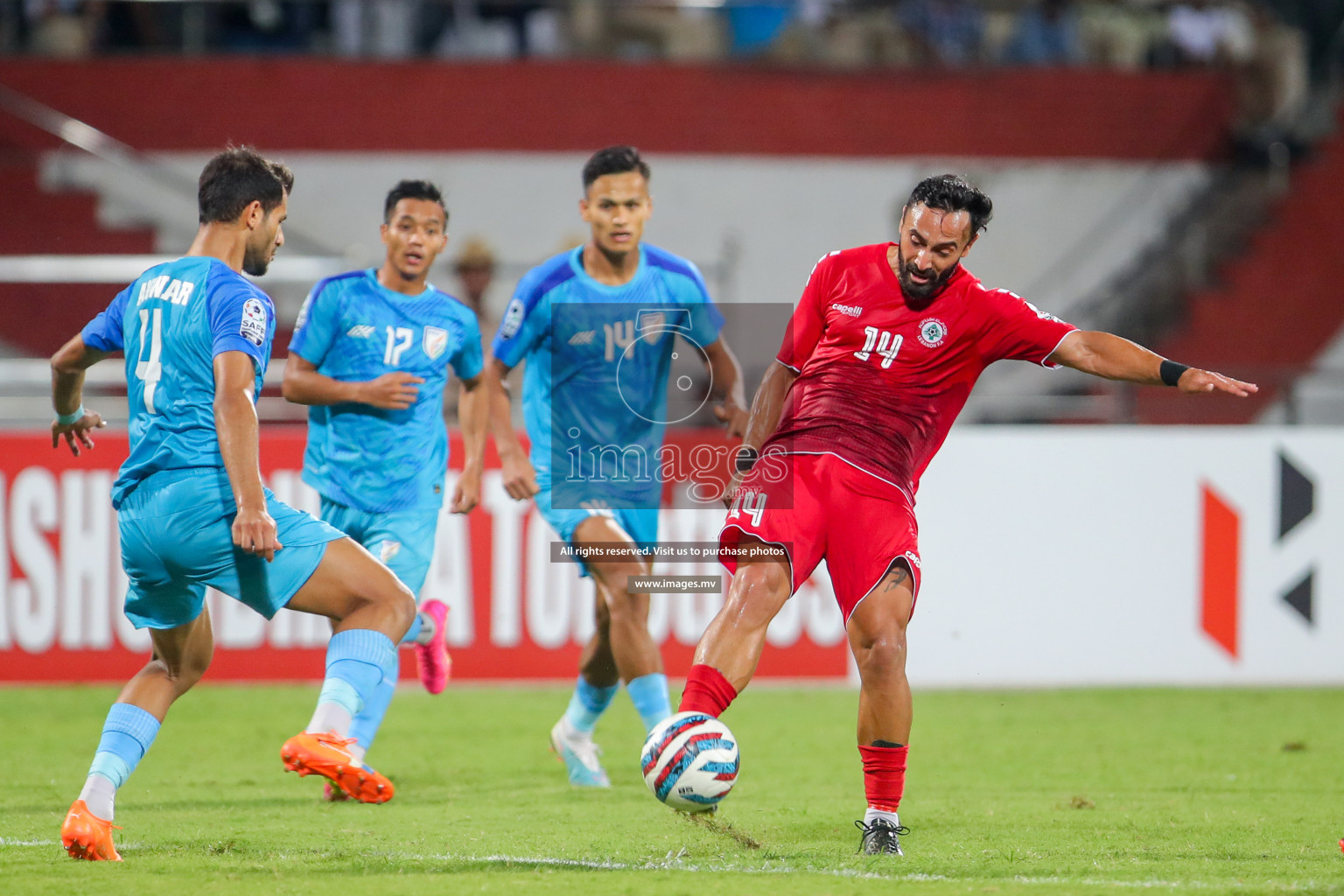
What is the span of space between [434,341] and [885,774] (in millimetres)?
3049

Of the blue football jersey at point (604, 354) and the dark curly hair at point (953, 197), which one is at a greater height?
the dark curly hair at point (953, 197)

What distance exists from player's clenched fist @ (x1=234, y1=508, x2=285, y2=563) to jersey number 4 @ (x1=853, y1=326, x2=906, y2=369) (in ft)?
6.85

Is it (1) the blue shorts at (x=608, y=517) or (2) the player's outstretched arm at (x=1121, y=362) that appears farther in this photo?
(1) the blue shorts at (x=608, y=517)

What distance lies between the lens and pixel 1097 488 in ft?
34.9

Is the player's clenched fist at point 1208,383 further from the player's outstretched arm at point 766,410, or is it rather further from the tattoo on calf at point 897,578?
the player's outstretched arm at point 766,410

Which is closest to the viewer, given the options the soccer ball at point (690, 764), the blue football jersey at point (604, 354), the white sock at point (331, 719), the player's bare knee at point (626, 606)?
the soccer ball at point (690, 764)

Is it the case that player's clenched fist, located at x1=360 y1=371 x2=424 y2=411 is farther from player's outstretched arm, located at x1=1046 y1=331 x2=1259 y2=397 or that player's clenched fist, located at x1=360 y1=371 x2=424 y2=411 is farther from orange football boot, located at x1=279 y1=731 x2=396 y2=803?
player's outstretched arm, located at x1=1046 y1=331 x2=1259 y2=397

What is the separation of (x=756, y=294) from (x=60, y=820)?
1048 cm

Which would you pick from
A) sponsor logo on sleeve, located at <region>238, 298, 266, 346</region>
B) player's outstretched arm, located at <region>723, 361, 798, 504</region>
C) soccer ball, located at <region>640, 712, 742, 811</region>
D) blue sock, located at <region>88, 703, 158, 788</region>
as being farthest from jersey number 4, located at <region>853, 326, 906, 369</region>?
blue sock, located at <region>88, 703, 158, 788</region>

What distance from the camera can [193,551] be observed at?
16.2 ft

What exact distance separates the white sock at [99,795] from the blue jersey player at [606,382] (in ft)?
7.75

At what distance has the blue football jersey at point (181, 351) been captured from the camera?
4938mm

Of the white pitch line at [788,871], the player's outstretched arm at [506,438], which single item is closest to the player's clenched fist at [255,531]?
the white pitch line at [788,871]

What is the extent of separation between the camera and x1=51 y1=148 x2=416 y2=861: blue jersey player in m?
4.87
